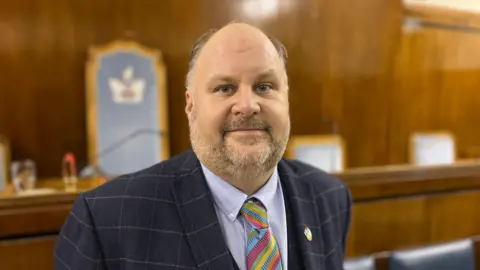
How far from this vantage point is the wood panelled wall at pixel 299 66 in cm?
256

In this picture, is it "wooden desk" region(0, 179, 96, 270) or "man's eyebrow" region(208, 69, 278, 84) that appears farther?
"wooden desk" region(0, 179, 96, 270)

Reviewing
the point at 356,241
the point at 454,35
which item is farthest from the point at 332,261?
the point at 454,35

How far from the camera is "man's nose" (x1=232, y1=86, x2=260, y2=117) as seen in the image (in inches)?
39.5

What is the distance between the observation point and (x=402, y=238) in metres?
2.24

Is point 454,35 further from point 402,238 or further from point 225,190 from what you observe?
point 225,190

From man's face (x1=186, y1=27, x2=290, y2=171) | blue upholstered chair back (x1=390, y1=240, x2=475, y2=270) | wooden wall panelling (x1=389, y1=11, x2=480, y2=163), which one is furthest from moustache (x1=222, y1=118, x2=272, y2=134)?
wooden wall panelling (x1=389, y1=11, x2=480, y2=163)

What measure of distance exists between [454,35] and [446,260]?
8.01 feet

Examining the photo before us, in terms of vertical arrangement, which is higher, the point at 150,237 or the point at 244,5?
the point at 244,5

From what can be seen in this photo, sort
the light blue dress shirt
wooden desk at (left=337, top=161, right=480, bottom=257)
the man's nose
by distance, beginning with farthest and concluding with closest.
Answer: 1. wooden desk at (left=337, top=161, right=480, bottom=257)
2. the light blue dress shirt
3. the man's nose

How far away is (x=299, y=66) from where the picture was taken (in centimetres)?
329

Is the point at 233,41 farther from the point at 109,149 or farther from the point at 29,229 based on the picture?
the point at 109,149

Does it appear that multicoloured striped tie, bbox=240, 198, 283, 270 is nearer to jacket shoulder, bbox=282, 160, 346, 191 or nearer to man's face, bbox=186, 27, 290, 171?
man's face, bbox=186, 27, 290, 171

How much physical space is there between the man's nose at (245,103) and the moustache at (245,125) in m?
0.01

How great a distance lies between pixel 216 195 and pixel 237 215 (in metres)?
0.07
